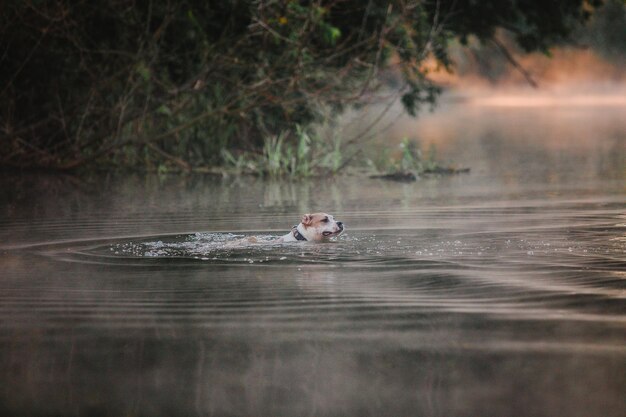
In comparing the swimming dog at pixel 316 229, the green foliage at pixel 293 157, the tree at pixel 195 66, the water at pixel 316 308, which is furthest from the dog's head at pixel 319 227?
the green foliage at pixel 293 157

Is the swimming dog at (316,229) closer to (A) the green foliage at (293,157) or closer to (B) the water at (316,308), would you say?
(B) the water at (316,308)

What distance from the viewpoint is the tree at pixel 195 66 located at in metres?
18.5

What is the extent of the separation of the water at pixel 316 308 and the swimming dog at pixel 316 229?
143mm

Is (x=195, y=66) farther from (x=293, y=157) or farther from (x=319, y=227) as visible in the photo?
(x=319, y=227)

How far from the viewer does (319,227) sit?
10.9 meters

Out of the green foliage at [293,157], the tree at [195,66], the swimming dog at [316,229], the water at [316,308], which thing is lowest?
the water at [316,308]

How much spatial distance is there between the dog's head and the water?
0.46 feet

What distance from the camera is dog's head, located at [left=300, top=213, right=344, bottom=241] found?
10.9m

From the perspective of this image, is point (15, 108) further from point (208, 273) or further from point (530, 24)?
point (208, 273)

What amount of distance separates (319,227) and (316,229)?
36mm

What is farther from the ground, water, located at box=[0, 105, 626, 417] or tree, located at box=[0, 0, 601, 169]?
tree, located at box=[0, 0, 601, 169]

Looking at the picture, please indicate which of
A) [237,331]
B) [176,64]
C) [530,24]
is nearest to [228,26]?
[176,64]

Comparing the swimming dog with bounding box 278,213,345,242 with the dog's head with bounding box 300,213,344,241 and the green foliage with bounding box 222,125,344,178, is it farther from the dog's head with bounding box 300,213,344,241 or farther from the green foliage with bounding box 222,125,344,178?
the green foliage with bounding box 222,125,344,178

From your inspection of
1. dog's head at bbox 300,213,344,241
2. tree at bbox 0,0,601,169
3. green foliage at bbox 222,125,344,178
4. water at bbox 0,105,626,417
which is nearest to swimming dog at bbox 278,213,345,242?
dog's head at bbox 300,213,344,241
